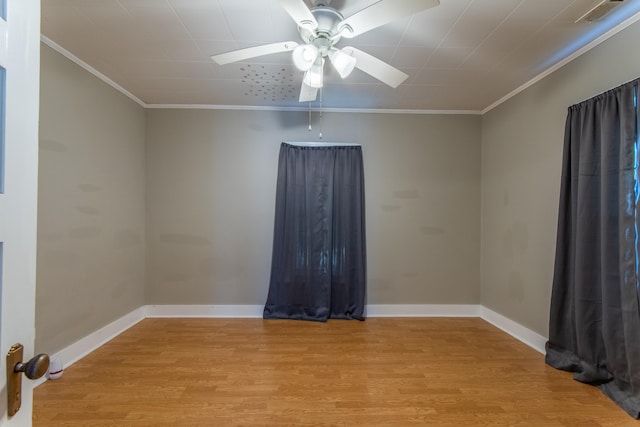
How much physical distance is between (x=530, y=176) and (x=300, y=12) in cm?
259

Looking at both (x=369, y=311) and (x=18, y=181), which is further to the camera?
(x=369, y=311)

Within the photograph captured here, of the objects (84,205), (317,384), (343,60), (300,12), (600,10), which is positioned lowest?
(317,384)

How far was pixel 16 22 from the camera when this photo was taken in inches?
27.5

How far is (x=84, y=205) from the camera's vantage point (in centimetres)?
266

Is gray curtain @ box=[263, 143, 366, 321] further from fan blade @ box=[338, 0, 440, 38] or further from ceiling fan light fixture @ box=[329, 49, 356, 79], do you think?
fan blade @ box=[338, 0, 440, 38]

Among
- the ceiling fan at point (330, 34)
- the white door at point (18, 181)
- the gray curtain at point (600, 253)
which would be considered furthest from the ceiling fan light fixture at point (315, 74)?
the gray curtain at point (600, 253)

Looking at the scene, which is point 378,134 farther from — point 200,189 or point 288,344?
point 288,344

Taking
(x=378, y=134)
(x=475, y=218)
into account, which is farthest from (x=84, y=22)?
(x=475, y=218)

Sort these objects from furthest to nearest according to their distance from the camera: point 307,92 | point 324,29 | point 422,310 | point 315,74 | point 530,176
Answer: point 422,310 < point 530,176 < point 307,92 < point 315,74 < point 324,29

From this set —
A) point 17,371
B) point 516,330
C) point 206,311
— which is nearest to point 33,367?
point 17,371

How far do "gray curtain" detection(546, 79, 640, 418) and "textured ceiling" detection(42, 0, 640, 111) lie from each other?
0.62 meters

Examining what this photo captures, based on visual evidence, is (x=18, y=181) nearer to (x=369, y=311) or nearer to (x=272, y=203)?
(x=272, y=203)

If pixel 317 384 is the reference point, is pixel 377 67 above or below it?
above

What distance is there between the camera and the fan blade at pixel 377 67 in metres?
1.85
